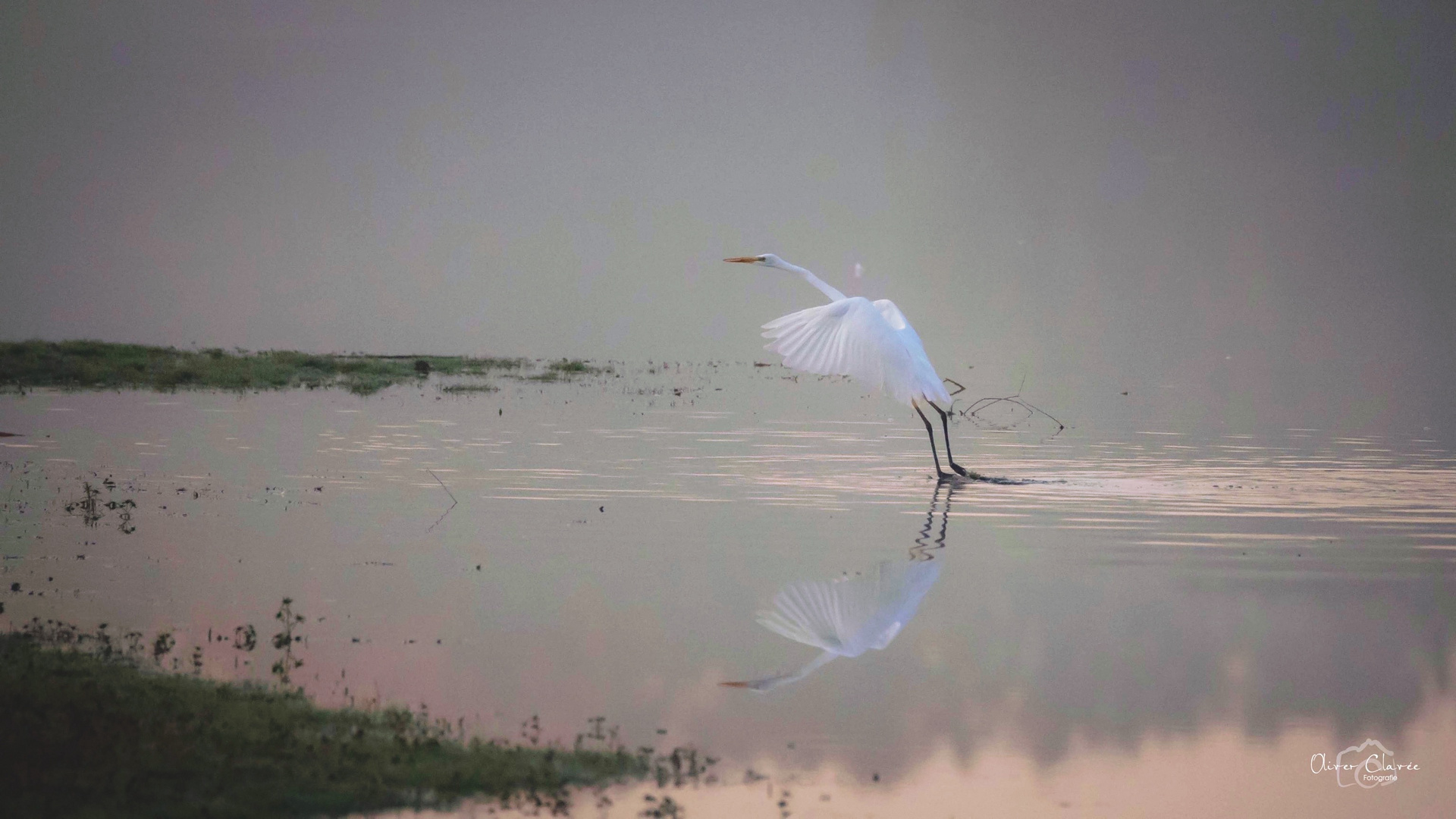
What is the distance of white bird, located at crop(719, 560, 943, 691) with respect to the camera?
26.1 ft

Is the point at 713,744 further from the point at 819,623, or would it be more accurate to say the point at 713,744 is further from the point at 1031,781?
the point at 819,623

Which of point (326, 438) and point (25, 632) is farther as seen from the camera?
point (326, 438)

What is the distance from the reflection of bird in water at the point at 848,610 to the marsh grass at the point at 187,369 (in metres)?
25.4

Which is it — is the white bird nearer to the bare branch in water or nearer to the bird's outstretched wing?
the bird's outstretched wing

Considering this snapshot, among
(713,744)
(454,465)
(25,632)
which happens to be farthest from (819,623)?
(454,465)

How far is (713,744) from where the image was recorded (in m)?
6.28

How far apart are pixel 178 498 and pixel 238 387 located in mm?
21511

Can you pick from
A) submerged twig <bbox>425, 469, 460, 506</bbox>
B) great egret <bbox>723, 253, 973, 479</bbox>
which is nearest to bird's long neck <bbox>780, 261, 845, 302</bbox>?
great egret <bbox>723, 253, 973, 479</bbox>

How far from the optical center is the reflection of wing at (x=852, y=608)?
8203 mm

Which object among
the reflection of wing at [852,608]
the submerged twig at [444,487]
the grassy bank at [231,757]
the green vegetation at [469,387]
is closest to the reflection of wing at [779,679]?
the reflection of wing at [852,608]

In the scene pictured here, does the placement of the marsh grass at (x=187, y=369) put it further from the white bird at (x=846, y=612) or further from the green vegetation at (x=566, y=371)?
the white bird at (x=846, y=612)

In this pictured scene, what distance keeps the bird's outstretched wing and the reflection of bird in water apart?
4.37 meters
